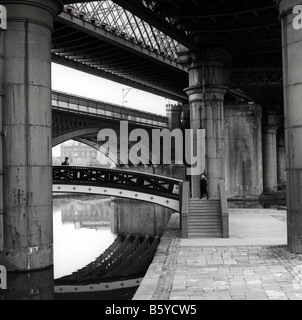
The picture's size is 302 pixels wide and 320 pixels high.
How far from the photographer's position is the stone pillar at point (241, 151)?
39.4 m

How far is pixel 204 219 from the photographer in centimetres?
2189

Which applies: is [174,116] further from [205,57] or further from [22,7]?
[22,7]

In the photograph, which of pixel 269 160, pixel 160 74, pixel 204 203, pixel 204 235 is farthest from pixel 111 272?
pixel 269 160

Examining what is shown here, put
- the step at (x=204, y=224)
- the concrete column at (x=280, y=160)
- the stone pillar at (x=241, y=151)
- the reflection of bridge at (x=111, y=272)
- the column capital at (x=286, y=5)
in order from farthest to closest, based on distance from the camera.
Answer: the concrete column at (x=280, y=160) → the stone pillar at (x=241, y=151) → the step at (x=204, y=224) → the reflection of bridge at (x=111, y=272) → the column capital at (x=286, y=5)

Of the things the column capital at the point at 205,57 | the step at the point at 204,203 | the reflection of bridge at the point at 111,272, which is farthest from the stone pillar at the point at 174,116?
the step at the point at 204,203

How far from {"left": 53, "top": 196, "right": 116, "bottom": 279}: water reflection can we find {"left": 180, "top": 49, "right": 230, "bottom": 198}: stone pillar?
21.4ft

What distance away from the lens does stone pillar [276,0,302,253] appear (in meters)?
15.1

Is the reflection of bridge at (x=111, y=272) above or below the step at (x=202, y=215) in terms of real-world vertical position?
below

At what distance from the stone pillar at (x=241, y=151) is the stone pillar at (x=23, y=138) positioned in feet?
83.5

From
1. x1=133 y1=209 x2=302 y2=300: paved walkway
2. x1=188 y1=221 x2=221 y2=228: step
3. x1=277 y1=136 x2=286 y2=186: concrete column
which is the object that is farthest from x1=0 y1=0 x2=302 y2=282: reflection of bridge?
x1=277 y1=136 x2=286 y2=186: concrete column

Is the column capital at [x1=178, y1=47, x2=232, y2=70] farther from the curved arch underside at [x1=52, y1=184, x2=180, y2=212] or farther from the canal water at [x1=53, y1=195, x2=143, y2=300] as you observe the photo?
the canal water at [x1=53, y1=195, x2=143, y2=300]

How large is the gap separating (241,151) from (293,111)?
24309 mm

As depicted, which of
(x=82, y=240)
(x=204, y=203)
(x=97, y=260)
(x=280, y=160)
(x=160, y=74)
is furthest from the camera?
(x=280, y=160)

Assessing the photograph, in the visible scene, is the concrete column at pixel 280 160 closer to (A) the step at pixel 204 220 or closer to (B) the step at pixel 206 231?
(A) the step at pixel 204 220
